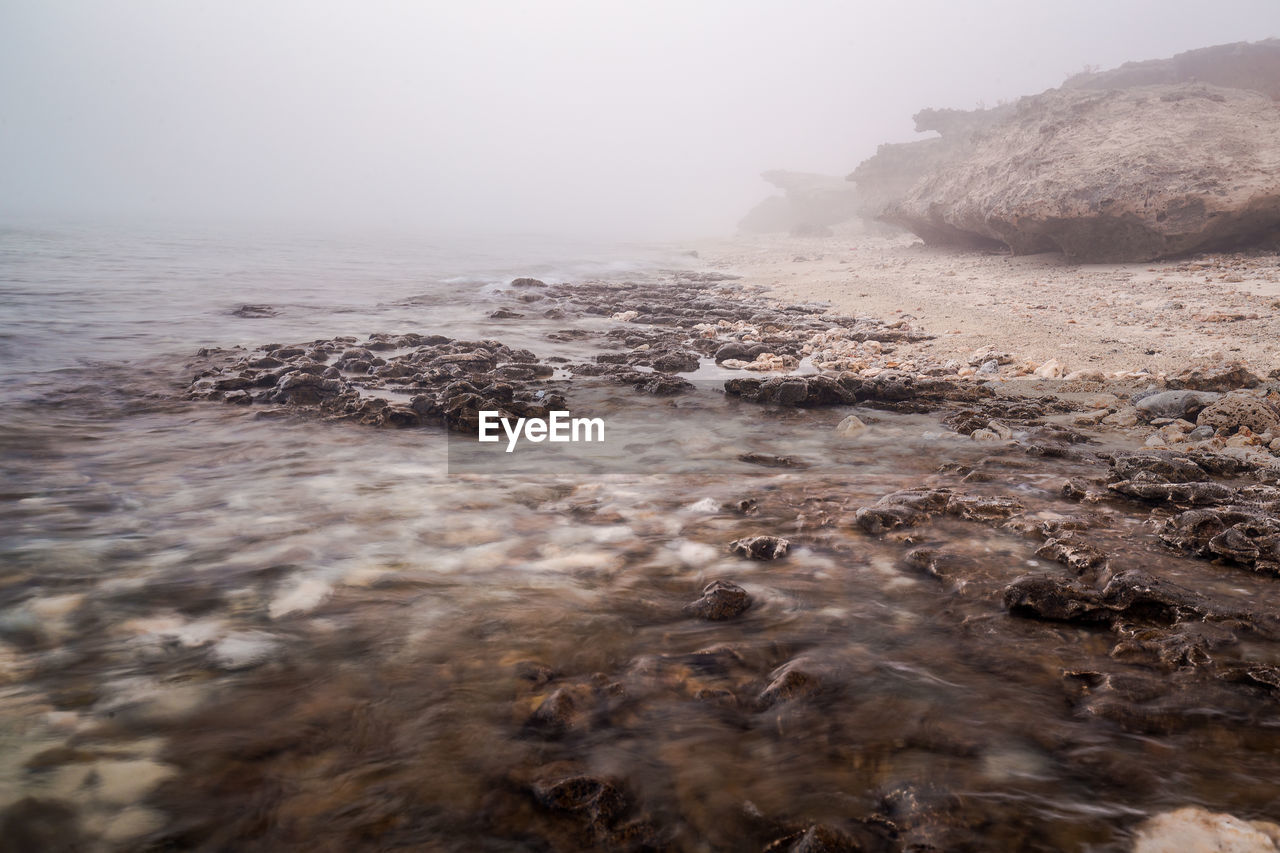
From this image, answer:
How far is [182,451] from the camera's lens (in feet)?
14.3

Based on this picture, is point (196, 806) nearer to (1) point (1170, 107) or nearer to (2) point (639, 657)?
(2) point (639, 657)

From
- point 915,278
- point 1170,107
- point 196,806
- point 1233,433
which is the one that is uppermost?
point 1170,107

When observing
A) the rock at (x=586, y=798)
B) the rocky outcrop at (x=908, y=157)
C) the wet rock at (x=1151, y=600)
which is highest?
the rocky outcrop at (x=908, y=157)

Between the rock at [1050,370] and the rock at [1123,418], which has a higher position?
the rock at [1050,370]

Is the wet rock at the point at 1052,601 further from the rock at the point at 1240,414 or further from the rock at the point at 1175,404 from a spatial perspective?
the rock at the point at 1175,404

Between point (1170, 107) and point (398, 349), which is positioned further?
point (1170, 107)

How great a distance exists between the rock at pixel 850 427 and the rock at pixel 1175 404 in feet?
6.42

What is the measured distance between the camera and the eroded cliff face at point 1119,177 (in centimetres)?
1176

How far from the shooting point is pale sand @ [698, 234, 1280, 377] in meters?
6.87

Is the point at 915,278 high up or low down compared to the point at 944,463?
up

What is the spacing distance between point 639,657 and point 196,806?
1.19 m

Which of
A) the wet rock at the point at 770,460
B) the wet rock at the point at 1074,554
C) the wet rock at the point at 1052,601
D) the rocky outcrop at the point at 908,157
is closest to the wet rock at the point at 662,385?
the wet rock at the point at 770,460

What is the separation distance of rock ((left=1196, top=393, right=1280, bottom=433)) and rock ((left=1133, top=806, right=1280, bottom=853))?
3.82 meters

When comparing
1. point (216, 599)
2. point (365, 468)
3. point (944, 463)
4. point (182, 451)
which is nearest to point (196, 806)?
point (216, 599)
